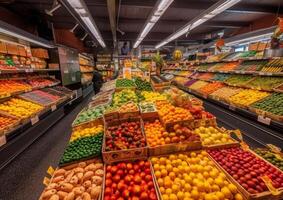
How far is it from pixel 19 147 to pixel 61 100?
2267 mm

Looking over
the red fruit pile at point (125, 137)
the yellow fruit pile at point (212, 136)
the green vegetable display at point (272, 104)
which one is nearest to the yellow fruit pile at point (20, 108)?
the red fruit pile at point (125, 137)

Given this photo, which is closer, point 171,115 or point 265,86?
point 171,115

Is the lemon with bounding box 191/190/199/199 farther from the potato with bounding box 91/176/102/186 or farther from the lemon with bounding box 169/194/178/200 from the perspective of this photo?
the potato with bounding box 91/176/102/186

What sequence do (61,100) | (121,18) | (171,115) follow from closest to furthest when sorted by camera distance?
(171,115), (61,100), (121,18)

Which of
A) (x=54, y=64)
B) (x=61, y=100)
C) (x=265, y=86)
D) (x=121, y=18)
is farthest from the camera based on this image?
(x=121, y=18)

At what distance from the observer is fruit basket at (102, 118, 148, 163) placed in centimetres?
185

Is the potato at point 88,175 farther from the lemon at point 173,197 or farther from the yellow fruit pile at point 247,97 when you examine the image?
the yellow fruit pile at point 247,97

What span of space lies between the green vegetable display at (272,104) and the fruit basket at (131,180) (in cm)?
270

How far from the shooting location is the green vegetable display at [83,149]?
191cm

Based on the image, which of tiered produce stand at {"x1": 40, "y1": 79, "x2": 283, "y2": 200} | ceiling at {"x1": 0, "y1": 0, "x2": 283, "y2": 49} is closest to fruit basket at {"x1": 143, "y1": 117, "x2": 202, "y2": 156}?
tiered produce stand at {"x1": 40, "y1": 79, "x2": 283, "y2": 200}

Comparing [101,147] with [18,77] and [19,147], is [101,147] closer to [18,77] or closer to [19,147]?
[19,147]

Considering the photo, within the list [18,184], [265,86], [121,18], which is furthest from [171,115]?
[121,18]

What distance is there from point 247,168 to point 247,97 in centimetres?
298

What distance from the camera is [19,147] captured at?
137 inches
